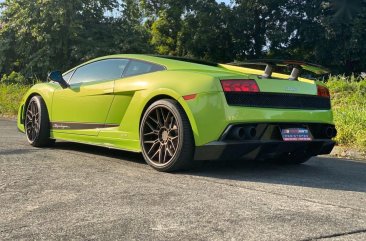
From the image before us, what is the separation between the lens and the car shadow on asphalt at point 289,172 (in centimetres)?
438

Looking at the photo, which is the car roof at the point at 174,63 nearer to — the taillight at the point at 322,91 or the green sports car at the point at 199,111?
the green sports car at the point at 199,111

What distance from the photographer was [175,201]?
3.46 metres

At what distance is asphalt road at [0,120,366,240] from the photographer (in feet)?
9.18

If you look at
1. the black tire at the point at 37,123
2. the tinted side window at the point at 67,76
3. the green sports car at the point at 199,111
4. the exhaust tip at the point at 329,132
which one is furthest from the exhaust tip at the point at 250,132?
the black tire at the point at 37,123

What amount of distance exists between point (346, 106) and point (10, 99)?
1022 cm

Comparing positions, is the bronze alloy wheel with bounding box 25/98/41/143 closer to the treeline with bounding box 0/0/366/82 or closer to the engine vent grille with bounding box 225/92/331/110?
the engine vent grille with bounding box 225/92/331/110

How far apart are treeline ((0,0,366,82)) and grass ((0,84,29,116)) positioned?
897 cm

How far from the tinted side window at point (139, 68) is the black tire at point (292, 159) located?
5.79 ft

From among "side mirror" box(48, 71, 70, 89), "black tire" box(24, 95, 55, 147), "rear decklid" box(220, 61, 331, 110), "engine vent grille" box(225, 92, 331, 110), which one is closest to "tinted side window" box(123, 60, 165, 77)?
"rear decklid" box(220, 61, 331, 110)

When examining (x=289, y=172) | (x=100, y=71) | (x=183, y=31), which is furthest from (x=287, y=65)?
(x=183, y=31)

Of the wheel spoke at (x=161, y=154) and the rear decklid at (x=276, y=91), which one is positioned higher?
the rear decklid at (x=276, y=91)

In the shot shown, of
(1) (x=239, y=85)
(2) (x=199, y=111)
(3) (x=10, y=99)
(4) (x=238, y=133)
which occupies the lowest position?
(3) (x=10, y=99)

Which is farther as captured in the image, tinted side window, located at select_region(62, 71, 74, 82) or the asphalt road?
tinted side window, located at select_region(62, 71, 74, 82)

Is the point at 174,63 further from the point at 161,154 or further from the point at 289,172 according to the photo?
the point at 289,172
